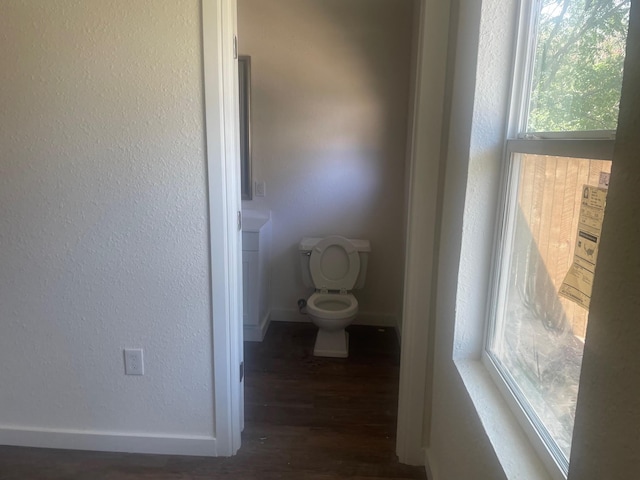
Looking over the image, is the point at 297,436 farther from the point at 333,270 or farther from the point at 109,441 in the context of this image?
the point at 333,270

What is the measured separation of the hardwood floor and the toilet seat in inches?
11.3

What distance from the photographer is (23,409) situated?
2.12 meters

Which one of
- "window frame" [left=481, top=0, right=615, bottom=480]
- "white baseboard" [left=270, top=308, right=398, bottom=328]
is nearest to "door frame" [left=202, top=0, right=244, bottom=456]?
"window frame" [left=481, top=0, right=615, bottom=480]

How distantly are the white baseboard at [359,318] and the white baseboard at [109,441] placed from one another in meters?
1.60

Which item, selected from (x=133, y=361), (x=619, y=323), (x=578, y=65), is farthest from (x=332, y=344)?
(x=619, y=323)

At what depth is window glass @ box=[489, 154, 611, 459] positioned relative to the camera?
1024 mm

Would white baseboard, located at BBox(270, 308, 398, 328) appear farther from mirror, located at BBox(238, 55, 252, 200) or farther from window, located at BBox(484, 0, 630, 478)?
window, located at BBox(484, 0, 630, 478)

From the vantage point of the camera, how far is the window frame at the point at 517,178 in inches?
41.2

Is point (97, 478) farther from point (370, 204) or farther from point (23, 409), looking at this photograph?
point (370, 204)

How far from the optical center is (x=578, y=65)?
104 cm

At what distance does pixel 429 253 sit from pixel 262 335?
174 cm

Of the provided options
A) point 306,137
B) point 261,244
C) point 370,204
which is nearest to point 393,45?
point 306,137

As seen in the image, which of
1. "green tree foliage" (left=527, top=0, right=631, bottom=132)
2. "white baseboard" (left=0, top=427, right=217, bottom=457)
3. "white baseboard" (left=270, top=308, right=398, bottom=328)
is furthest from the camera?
"white baseboard" (left=270, top=308, right=398, bottom=328)

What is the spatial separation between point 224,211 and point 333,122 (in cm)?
167
